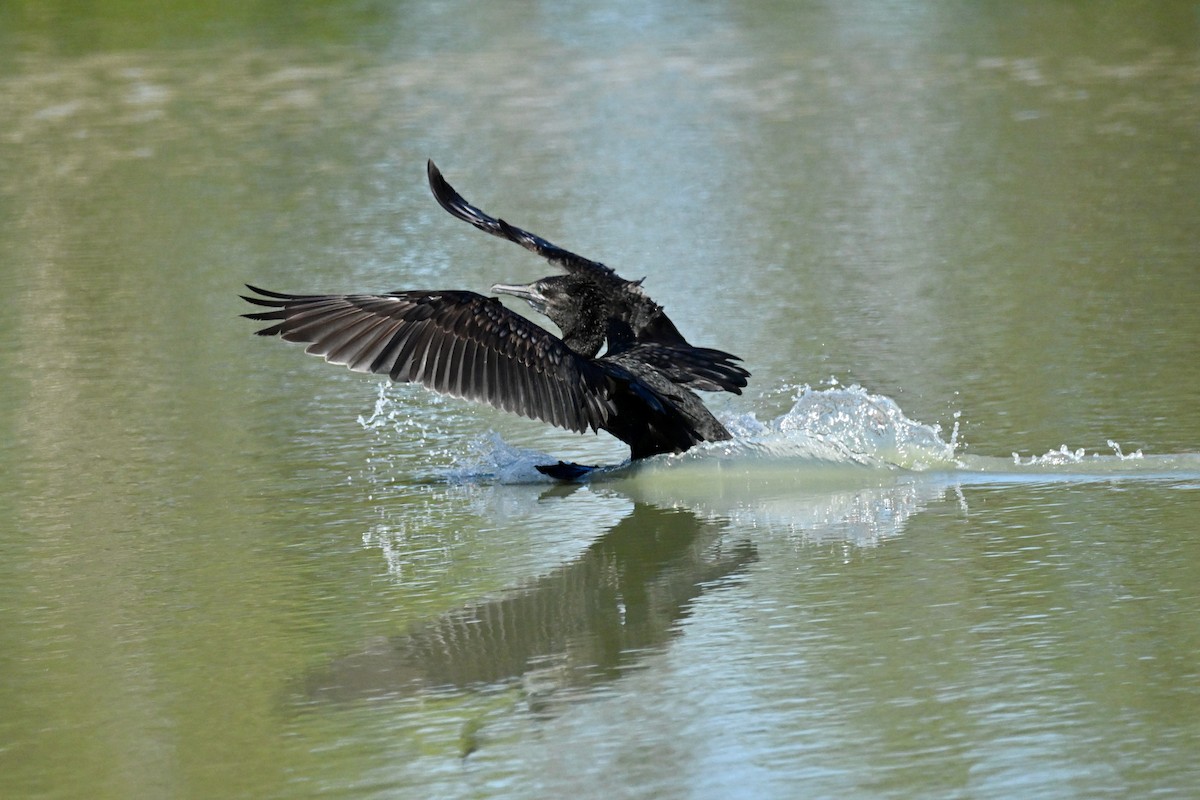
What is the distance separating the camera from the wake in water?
23.9ft

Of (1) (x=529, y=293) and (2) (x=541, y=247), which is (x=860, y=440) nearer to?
(1) (x=529, y=293)

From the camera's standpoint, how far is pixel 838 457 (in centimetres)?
768

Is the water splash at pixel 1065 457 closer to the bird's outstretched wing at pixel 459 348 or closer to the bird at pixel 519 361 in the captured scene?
the bird at pixel 519 361

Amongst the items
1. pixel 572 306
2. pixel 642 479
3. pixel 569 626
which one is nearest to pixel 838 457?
pixel 642 479

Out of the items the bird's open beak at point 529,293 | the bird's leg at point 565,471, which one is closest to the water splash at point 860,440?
the bird's leg at point 565,471

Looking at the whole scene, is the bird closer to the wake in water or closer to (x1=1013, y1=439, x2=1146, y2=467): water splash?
the wake in water

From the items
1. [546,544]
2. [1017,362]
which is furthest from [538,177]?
[546,544]

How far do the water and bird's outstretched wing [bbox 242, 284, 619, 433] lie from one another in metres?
0.46

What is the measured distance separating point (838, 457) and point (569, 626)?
2.11m

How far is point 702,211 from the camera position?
13.2 metres

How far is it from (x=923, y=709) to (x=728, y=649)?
76 cm

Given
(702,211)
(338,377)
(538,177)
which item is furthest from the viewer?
(538,177)

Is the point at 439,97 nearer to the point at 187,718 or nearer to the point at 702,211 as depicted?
the point at 702,211

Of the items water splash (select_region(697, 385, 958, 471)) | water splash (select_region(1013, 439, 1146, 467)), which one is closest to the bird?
water splash (select_region(697, 385, 958, 471))
